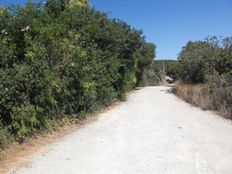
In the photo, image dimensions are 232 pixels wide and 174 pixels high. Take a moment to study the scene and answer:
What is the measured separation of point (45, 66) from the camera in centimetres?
1063

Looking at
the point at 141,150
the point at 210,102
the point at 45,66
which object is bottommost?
the point at 141,150

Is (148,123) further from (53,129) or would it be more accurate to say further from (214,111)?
(214,111)

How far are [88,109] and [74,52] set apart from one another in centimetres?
384

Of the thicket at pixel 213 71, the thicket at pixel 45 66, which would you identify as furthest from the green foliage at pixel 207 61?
the thicket at pixel 45 66

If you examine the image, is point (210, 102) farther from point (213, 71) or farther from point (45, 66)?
point (45, 66)

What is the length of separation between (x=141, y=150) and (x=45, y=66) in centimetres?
361

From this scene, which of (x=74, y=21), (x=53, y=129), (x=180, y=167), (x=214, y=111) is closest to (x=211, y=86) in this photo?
(x=214, y=111)

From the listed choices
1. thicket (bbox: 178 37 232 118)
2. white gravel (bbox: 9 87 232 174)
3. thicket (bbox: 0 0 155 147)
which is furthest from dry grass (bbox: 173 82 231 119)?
thicket (bbox: 0 0 155 147)

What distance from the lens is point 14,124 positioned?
31.4 feet

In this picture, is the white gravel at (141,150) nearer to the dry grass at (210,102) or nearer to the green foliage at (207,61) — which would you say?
the dry grass at (210,102)

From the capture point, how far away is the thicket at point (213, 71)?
59.1 ft

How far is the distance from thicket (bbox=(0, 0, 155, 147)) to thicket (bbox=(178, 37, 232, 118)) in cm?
577

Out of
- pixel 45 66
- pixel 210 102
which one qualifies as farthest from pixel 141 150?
pixel 210 102

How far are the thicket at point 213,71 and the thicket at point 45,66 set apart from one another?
18.9 feet
